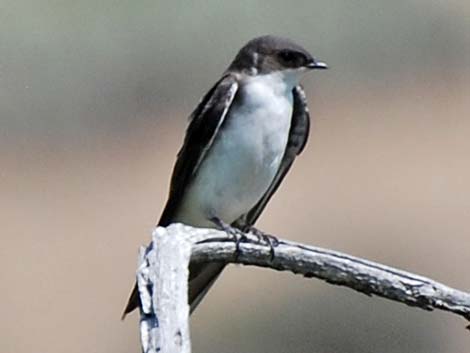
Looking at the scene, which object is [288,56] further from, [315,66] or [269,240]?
[269,240]

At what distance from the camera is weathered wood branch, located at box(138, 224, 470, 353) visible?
2.15 metres

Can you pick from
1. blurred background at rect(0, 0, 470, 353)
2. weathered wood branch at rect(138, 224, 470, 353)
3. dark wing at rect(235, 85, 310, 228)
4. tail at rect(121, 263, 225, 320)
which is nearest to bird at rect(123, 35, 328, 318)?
dark wing at rect(235, 85, 310, 228)

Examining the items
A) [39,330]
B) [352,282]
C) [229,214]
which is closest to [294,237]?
[39,330]

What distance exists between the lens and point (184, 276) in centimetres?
226

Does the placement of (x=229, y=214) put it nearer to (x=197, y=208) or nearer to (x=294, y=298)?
(x=197, y=208)

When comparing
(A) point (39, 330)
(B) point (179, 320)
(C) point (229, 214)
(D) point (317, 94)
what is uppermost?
(B) point (179, 320)

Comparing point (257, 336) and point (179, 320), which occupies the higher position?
point (179, 320)

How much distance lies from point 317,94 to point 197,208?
11.9 feet

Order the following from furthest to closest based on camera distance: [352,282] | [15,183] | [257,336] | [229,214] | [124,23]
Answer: [124,23] → [15,183] → [257,336] → [229,214] → [352,282]

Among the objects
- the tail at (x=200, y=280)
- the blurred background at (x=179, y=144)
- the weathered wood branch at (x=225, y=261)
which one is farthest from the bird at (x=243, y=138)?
the blurred background at (x=179, y=144)

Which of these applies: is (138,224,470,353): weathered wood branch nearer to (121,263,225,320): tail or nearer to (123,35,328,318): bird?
(121,263,225,320): tail

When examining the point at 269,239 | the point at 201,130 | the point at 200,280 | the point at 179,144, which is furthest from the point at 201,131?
the point at 179,144

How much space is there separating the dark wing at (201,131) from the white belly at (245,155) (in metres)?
0.02

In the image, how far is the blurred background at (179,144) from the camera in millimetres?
5715
